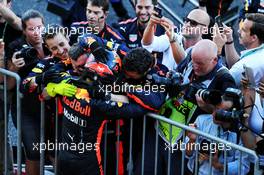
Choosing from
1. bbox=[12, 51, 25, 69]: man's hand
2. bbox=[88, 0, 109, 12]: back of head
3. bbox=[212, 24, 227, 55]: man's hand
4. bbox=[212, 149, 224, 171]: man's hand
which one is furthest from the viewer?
bbox=[88, 0, 109, 12]: back of head

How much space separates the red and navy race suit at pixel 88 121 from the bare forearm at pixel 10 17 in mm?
1257

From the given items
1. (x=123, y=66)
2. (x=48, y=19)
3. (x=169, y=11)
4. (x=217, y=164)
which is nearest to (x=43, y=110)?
(x=123, y=66)

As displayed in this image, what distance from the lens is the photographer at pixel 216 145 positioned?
4.52 m

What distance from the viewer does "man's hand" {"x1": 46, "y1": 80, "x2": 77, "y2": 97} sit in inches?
191

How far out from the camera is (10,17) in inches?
233

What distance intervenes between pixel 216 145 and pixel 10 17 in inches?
89.9

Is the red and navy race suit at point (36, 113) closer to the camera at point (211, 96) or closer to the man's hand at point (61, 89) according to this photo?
the man's hand at point (61, 89)

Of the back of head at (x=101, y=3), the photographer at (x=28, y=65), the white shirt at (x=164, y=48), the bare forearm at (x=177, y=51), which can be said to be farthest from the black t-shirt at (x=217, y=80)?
the back of head at (x=101, y=3)

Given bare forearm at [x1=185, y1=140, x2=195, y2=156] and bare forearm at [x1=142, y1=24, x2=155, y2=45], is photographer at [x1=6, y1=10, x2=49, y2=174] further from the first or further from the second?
bare forearm at [x1=185, y1=140, x2=195, y2=156]

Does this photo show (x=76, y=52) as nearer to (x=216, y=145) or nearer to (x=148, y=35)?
(x=148, y=35)

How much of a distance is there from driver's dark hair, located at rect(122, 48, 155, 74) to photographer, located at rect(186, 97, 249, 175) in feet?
1.60

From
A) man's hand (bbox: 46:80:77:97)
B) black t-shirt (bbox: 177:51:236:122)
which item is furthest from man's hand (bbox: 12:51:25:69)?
black t-shirt (bbox: 177:51:236:122)

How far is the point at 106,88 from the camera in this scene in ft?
15.7

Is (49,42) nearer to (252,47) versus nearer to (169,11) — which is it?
(252,47)
